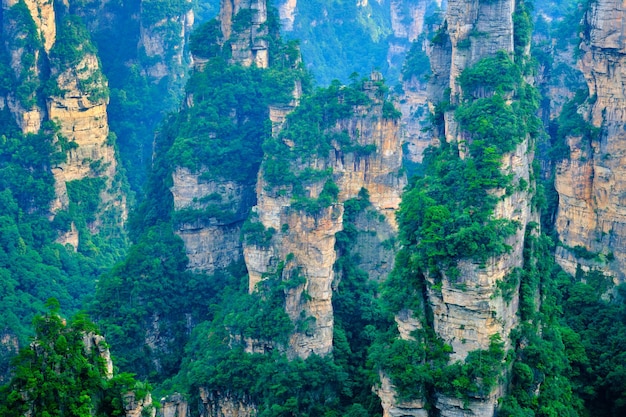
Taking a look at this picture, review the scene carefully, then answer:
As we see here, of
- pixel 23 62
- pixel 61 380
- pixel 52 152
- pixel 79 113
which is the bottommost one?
pixel 61 380

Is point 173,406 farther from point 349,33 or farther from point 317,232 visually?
point 349,33

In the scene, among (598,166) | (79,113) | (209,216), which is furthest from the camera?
(79,113)

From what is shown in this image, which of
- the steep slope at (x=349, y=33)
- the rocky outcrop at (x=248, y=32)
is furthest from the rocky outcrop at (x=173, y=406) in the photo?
the steep slope at (x=349, y=33)

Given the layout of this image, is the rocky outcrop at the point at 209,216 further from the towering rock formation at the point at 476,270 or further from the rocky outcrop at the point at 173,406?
the towering rock formation at the point at 476,270

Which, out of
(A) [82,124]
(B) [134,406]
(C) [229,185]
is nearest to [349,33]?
(A) [82,124]

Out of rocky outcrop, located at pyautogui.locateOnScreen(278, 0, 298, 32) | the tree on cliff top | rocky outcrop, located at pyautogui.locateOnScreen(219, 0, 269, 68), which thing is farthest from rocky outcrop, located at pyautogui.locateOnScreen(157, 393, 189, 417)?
rocky outcrop, located at pyautogui.locateOnScreen(278, 0, 298, 32)

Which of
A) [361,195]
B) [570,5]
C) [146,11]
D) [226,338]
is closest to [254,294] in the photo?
[226,338]

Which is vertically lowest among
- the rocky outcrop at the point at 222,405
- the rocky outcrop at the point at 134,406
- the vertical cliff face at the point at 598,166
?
the rocky outcrop at the point at 222,405

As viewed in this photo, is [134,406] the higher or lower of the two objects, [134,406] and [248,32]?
the lower
